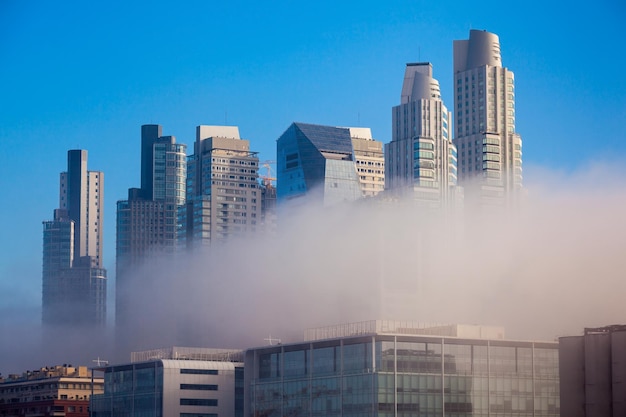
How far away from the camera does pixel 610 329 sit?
6826 inches

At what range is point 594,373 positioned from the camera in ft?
561

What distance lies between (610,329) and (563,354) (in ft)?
23.8

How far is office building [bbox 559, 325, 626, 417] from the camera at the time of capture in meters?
167

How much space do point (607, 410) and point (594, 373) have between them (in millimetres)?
5159

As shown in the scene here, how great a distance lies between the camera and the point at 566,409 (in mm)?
174375

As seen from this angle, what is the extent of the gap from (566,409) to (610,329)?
1172 centimetres

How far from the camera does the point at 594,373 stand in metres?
171

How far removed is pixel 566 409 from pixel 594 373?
267 inches

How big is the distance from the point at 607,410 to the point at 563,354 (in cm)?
1119

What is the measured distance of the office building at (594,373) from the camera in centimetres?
16700

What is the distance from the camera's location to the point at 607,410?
168125mm

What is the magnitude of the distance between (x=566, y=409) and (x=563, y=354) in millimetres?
7200
